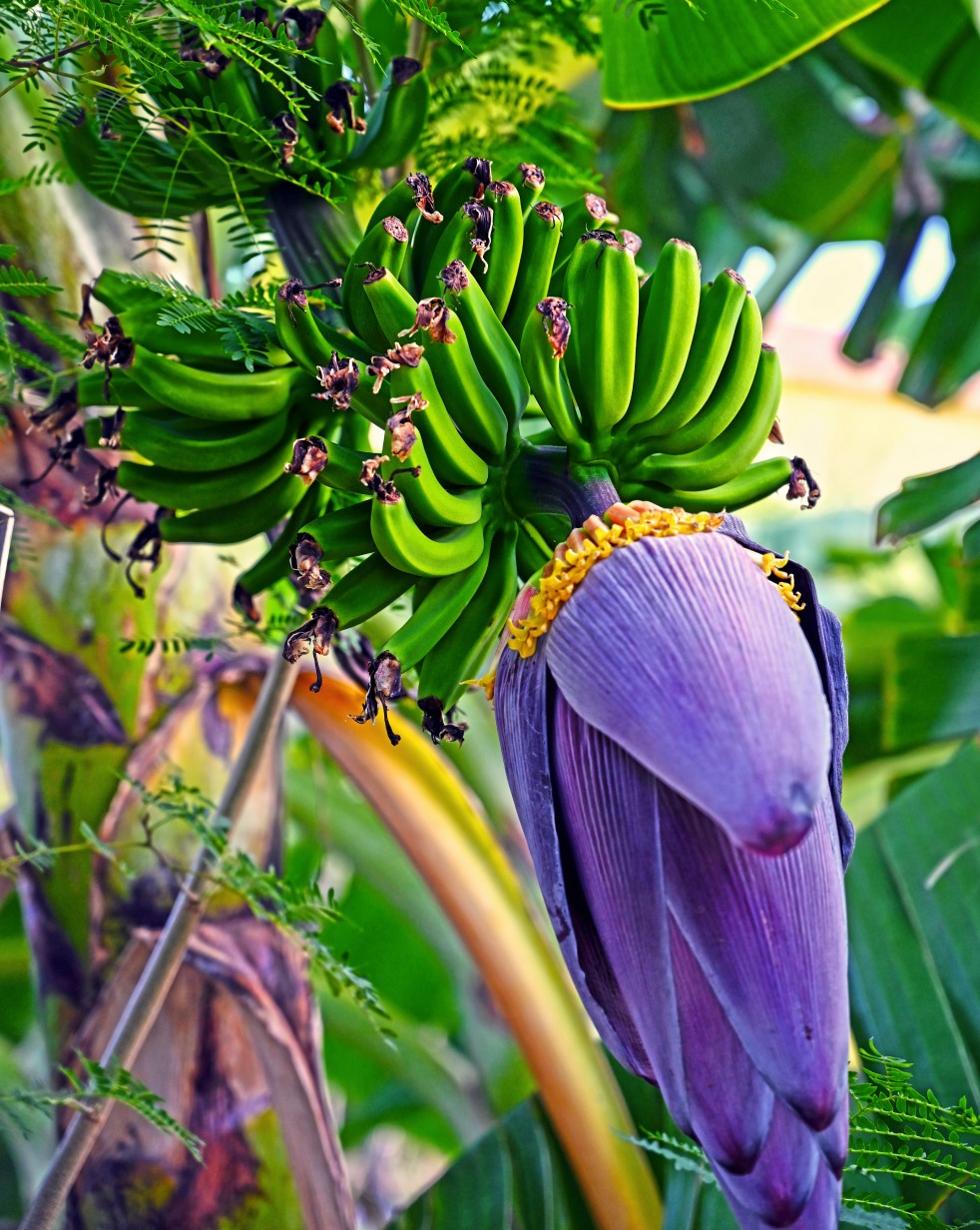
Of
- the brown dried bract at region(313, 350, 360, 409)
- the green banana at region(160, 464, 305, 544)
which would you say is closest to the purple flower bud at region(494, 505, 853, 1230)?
the brown dried bract at region(313, 350, 360, 409)

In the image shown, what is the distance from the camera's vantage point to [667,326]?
1.86 feet

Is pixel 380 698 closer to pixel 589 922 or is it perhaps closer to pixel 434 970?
pixel 589 922

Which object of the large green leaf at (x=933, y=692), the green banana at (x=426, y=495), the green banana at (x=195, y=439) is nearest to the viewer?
the green banana at (x=426, y=495)

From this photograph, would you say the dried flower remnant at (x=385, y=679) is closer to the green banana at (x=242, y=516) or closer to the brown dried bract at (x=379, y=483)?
the brown dried bract at (x=379, y=483)

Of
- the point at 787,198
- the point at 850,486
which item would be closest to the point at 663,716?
the point at 787,198

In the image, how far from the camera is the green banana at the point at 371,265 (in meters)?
0.56

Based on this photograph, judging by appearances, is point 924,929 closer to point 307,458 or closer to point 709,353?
point 709,353

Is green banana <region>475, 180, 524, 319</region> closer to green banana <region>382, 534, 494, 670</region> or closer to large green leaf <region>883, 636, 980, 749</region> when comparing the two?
green banana <region>382, 534, 494, 670</region>

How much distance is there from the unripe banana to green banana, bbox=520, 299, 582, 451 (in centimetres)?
20

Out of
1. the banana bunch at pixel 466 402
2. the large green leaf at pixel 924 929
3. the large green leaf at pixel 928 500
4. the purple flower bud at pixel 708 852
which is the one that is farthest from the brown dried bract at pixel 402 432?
the large green leaf at pixel 928 500

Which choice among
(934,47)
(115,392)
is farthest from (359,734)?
(934,47)

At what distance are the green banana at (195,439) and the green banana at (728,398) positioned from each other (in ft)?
0.76

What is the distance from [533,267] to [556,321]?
93 mm

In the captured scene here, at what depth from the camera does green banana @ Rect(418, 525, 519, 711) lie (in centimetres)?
58
